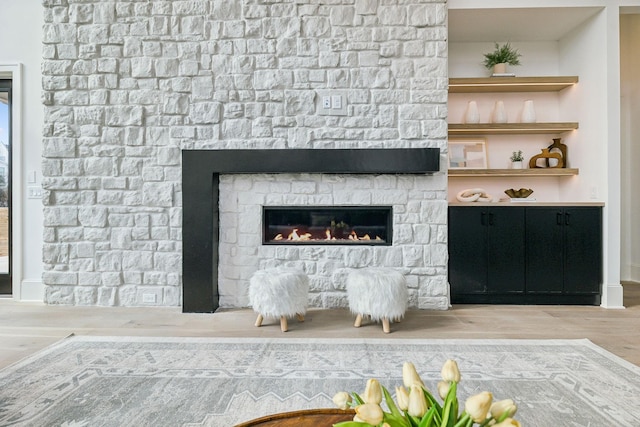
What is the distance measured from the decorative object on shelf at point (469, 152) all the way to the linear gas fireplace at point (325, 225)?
100 centimetres

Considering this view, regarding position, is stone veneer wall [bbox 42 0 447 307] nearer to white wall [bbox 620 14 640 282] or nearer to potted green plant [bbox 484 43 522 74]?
potted green plant [bbox 484 43 522 74]

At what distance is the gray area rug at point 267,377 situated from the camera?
146 cm

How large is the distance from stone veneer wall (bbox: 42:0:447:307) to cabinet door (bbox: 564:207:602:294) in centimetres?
109

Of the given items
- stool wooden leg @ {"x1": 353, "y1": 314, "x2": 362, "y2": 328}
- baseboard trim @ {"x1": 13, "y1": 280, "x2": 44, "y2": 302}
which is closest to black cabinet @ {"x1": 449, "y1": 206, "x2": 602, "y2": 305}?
stool wooden leg @ {"x1": 353, "y1": 314, "x2": 362, "y2": 328}

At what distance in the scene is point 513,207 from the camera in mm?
3156

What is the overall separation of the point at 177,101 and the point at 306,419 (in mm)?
2858

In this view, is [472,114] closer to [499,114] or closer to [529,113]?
[499,114]

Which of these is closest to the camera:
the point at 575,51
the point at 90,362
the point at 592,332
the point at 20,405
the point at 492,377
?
the point at 20,405

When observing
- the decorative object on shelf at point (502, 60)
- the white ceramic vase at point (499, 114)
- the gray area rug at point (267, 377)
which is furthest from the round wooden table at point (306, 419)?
the decorative object on shelf at point (502, 60)

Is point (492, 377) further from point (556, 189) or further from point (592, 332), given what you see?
point (556, 189)

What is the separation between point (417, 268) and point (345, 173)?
3.14 feet

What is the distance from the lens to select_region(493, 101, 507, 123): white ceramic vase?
347cm

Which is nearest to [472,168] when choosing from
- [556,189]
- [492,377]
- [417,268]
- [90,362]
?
[556,189]

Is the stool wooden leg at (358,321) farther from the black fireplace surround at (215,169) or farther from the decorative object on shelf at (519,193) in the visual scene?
the decorative object on shelf at (519,193)
